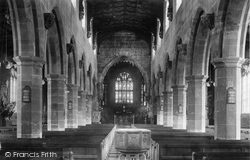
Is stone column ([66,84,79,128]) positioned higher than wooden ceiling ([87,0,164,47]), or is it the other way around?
wooden ceiling ([87,0,164,47])

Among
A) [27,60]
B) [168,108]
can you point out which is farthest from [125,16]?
[27,60]

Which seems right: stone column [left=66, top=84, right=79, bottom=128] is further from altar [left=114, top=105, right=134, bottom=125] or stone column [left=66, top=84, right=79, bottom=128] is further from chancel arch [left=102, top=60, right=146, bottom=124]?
chancel arch [left=102, top=60, right=146, bottom=124]

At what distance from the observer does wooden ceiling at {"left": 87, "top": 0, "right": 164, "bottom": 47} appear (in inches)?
1077

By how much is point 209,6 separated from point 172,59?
841cm

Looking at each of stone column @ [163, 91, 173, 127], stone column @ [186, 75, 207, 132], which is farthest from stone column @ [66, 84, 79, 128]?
stone column @ [186, 75, 207, 132]

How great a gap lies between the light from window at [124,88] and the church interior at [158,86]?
37.2ft

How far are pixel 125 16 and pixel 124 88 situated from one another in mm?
13464

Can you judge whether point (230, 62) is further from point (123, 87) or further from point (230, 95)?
point (123, 87)

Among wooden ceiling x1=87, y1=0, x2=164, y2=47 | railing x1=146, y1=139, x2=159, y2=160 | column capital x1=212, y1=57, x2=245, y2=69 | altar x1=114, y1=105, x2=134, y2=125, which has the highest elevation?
wooden ceiling x1=87, y1=0, x2=164, y2=47

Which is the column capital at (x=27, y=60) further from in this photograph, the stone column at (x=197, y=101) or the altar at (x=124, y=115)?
the altar at (x=124, y=115)

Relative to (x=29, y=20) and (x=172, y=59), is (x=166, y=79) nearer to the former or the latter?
(x=172, y=59)

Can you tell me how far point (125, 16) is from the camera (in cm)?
3072

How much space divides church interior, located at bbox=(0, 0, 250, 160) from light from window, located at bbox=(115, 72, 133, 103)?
1134 cm

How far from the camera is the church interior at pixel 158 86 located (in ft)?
28.1
